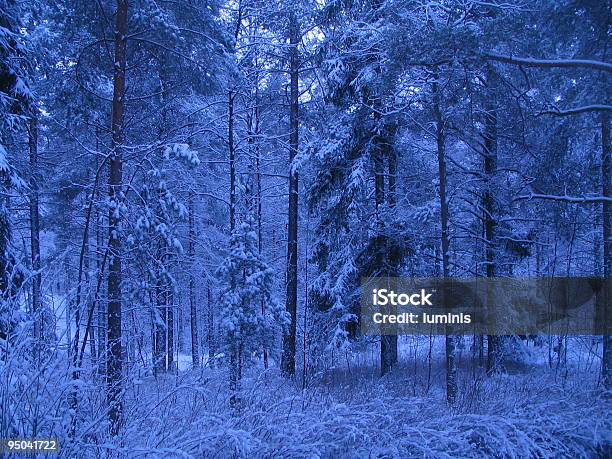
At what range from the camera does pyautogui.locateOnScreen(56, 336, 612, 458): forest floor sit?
4.63m

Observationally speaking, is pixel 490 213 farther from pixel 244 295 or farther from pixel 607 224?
pixel 244 295

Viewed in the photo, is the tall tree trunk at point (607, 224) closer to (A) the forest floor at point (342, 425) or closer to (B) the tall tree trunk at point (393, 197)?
(A) the forest floor at point (342, 425)

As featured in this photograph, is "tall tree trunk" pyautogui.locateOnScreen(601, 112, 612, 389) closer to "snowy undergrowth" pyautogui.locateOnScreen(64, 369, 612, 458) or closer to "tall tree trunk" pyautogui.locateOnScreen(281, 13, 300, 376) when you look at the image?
"snowy undergrowth" pyautogui.locateOnScreen(64, 369, 612, 458)

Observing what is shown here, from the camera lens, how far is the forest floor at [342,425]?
15.2ft

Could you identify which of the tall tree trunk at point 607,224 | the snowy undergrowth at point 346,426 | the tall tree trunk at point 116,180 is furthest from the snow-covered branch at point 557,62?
the tall tree trunk at point 116,180

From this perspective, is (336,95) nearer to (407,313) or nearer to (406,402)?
(407,313)

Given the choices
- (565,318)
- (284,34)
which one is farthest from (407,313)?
(284,34)

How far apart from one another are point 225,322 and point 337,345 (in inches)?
114

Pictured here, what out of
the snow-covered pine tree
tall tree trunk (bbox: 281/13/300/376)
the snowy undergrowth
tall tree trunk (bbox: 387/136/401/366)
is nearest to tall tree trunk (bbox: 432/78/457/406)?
the snowy undergrowth

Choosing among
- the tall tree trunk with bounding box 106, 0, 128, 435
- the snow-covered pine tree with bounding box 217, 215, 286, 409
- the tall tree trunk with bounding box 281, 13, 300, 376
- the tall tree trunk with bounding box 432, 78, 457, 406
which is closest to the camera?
the tall tree trunk with bounding box 106, 0, 128, 435

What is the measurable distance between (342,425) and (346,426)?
5 cm

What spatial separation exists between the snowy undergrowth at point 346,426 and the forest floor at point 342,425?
0.04ft

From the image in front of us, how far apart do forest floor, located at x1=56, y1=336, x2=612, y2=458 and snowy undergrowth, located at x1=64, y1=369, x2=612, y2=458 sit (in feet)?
0.04

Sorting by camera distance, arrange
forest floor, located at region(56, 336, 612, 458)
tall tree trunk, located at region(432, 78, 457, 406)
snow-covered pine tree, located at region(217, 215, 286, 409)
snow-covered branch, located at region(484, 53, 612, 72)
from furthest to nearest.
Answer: snow-covered pine tree, located at region(217, 215, 286, 409) → tall tree trunk, located at region(432, 78, 457, 406) → snow-covered branch, located at region(484, 53, 612, 72) → forest floor, located at region(56, 336, 612, 458)
